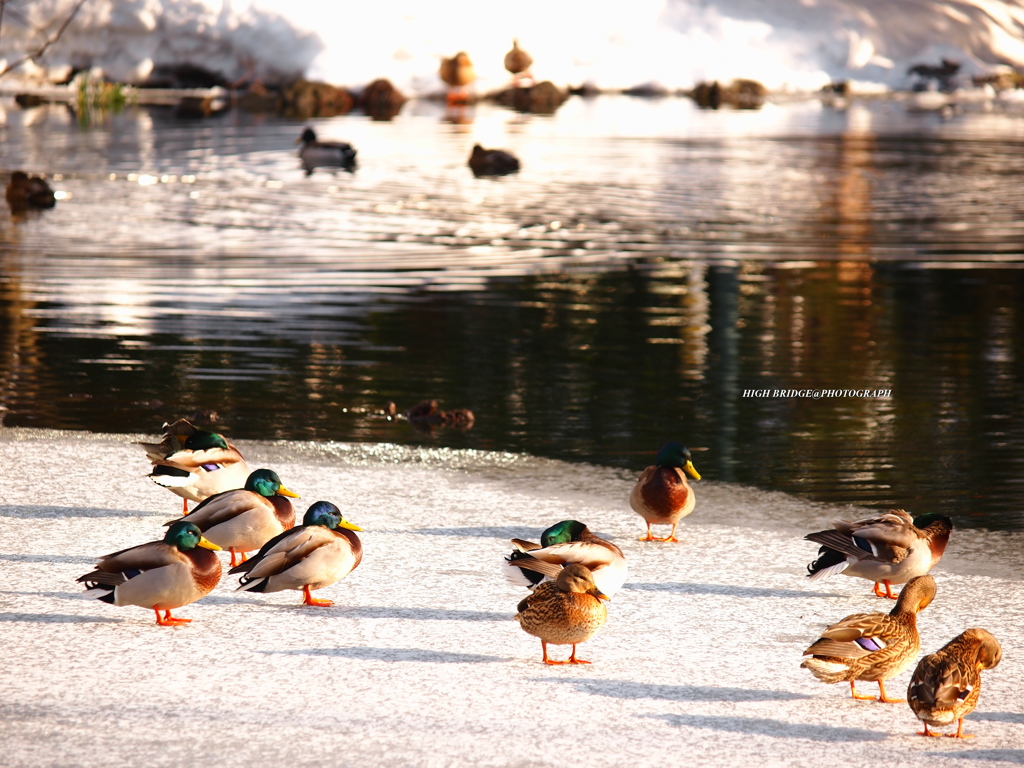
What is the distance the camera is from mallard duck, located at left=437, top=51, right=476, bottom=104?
187 feet

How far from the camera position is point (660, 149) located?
99.6 feet

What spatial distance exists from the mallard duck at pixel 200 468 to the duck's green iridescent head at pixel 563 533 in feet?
6.38

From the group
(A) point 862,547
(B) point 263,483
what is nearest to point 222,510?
(B) point 263,483

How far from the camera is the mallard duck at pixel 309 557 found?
5441mm

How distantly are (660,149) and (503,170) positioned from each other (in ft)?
22.4

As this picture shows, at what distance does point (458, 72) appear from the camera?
2251 inches

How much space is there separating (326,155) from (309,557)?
834 inches

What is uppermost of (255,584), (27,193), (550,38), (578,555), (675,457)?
(550,38)

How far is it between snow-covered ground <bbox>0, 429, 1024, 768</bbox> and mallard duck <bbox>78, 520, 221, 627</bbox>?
0.48 feet

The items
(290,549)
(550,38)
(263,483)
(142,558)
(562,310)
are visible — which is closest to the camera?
(142,558)

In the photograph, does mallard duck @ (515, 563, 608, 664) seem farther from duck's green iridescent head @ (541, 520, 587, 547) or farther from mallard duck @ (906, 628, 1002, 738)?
mallard duck @ (906, 628, 1002, 738)

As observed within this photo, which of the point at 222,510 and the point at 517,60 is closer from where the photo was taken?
the point at 222,510

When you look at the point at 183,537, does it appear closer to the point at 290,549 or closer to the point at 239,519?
the point at 290,549

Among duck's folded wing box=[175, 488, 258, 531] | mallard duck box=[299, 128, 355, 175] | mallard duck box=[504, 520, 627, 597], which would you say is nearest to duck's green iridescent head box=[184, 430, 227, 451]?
duck's folded wing box=[175, 488, 258, 531]
